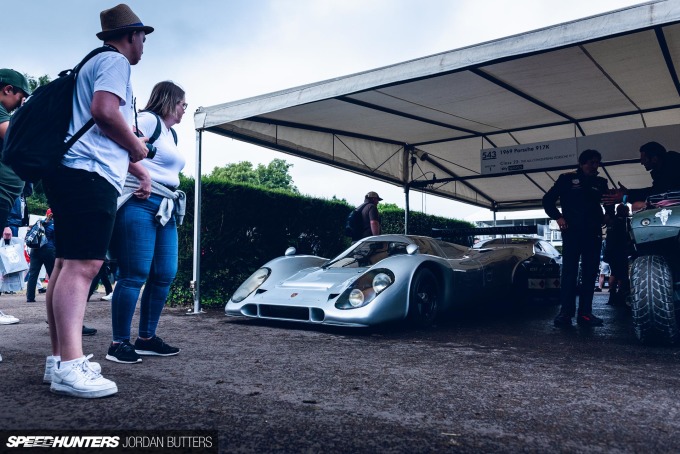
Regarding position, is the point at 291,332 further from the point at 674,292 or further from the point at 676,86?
the point at 676,86

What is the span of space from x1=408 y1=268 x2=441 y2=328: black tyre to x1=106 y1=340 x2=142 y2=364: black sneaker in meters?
2.53

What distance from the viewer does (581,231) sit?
17.1 ft

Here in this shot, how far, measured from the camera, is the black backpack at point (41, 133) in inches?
89.0

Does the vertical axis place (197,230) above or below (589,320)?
above

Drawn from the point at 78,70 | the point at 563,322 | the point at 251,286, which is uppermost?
the point at 78,70

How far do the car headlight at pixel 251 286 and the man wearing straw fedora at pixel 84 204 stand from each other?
2.93 m

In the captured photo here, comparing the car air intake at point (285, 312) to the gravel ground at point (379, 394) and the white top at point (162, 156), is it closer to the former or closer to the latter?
the gravel ground at point (379, 394)

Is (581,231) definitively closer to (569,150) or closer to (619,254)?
(619,254)

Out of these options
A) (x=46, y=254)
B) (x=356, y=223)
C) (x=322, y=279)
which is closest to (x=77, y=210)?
(x=322, y=279)

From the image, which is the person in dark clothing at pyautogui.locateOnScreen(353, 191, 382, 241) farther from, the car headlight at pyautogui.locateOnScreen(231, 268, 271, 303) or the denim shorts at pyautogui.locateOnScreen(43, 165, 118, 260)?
the denim shorts at pyautogui.locateOnScreen(43, 165, 118, 260)

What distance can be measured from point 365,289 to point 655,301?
89.0 inches

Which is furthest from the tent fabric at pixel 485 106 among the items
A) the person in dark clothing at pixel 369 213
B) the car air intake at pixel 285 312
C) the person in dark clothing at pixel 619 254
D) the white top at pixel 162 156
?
the white top at pixel 162 156

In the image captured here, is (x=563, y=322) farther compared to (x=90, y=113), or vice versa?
(x=563, y=322)

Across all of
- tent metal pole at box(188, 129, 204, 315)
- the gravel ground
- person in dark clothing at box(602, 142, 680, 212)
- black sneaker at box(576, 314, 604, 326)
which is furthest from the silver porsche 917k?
person in dark clothing at box(602, 142, 680, 212)
